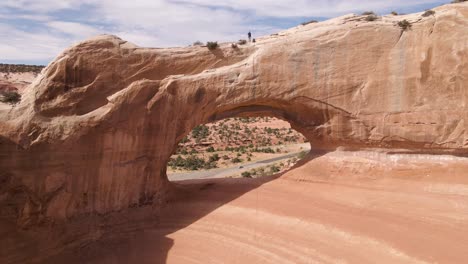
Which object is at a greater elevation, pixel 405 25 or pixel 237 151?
pixel 405 25

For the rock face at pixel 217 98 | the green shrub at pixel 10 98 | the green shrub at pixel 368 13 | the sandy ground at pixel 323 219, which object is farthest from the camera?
the green shrub at pixel 368 13

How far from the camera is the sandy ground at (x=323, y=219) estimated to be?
A: 7.89m

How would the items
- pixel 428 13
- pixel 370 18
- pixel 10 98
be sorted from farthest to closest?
1. pixel 370 18
2. pixel 428 13
3. pixel 10 98

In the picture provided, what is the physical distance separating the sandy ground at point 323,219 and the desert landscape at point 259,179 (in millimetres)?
41

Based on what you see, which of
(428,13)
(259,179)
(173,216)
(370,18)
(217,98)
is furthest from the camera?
(259,179)

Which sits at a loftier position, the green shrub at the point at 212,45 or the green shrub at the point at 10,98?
the green shrub at the point at 212,45

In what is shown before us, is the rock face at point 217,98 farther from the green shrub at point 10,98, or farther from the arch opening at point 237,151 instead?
the arch opening at point 237,151

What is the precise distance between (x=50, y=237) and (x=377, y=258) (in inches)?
291

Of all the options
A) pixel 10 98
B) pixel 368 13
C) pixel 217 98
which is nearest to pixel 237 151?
pixel 217 98

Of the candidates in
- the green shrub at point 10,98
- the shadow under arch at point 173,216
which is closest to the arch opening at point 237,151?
the shadow under arch at point 173,216

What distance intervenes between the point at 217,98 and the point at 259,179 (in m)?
3.08

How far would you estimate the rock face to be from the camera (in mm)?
9211

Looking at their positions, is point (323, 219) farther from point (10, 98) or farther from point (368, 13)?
point (10, 98)

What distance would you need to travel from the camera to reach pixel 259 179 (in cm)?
1217
